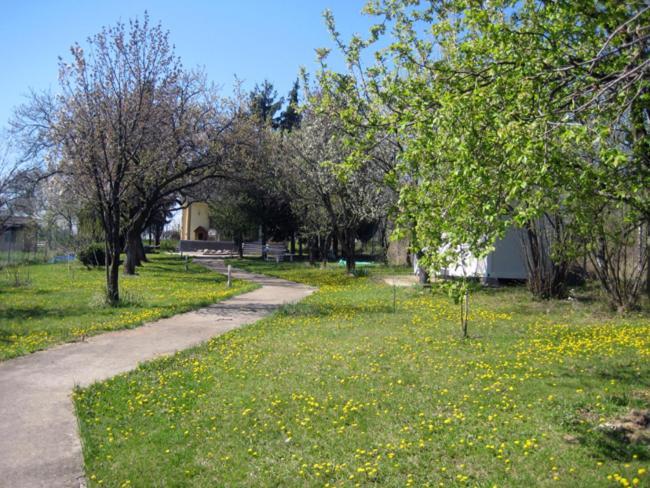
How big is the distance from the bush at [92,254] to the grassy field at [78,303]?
3643 millimetres

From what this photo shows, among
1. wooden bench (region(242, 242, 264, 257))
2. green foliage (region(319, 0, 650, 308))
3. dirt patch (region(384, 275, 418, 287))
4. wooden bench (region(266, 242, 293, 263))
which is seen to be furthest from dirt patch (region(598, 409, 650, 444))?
wooden bench (region(242, 242, 264, 257))

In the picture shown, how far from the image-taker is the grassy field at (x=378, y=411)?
482cm

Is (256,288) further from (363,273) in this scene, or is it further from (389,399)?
(389,399)

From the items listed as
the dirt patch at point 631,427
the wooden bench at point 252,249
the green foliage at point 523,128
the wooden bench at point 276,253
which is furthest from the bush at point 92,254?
the dirt patch at point 631,427

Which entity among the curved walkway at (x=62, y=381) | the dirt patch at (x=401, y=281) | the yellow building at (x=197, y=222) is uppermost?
the yellow building at (x=197, y=222)

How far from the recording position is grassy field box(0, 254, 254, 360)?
35.1 feet

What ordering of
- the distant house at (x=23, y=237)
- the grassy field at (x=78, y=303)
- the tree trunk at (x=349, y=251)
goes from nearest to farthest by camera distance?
the grassy field at (x=78, y=303)
the tree trunk at (x=349, y=251)
the distant house at (x=23, y=237)

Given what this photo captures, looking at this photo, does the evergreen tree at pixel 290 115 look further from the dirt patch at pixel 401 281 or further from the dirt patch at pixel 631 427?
the dirt patch at pixel 631 427

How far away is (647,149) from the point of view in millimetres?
6180

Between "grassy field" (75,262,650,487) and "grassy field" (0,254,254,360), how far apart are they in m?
2.93

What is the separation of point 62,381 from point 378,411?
4306mm

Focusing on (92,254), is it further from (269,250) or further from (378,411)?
(378,411)

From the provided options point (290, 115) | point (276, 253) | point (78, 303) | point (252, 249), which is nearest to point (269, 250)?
point (276, 253)

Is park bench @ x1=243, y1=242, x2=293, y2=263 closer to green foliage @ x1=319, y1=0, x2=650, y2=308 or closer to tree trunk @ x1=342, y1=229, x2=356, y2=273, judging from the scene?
tree trunk @ x1=342, y1=229, x2=356, y2=273
